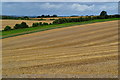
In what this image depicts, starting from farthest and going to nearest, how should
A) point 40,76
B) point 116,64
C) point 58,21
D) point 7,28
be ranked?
point 58,21 → point 7,28 → point 116,64 → point 40,76

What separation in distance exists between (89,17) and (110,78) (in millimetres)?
28572

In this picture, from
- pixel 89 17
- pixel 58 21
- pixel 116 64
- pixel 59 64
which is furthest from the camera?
pixel 89 17

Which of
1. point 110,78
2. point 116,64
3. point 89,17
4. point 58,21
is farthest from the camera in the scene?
point 89,17

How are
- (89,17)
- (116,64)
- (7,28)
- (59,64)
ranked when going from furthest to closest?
(89,17) < (7,28) < (59,64) < (116,64)

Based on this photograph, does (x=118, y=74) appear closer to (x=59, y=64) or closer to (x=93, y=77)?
(x=93, y=77)

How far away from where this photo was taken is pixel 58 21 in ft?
100

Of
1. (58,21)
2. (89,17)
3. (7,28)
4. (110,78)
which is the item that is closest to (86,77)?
(110,78)

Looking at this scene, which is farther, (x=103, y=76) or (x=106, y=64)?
(x=106, y=64)

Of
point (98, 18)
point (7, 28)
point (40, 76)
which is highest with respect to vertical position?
point (98, 18)

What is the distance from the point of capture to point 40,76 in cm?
591

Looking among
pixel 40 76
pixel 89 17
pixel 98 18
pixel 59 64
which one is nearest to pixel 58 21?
pixel 89 17

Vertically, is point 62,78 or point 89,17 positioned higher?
point 89,17

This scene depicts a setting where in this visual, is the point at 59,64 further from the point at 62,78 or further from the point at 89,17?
the point at 89,17

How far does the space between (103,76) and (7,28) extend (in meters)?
22.1
